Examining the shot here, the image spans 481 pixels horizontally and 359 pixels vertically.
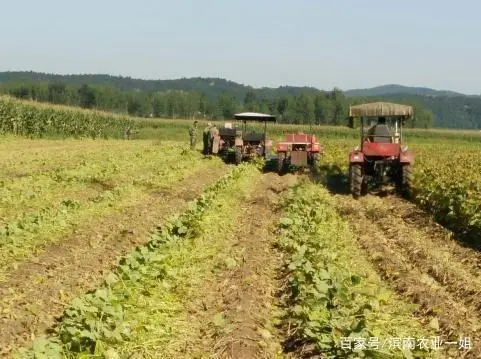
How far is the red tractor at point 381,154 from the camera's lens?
15.0 metres

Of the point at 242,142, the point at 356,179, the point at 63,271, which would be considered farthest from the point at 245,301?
the point at 242,142

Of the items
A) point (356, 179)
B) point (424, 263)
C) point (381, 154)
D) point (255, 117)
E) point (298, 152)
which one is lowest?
point (424, 263)

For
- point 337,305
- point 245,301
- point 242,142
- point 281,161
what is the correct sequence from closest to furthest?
point 337,305, point 245,301, point 281,161, point 242,142

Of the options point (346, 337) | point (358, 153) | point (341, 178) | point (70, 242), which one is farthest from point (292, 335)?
point (341, 178)

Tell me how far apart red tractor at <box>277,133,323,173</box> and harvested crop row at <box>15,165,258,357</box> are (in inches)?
378

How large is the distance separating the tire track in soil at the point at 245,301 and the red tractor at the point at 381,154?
471 centimetres

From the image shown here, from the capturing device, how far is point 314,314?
556cm

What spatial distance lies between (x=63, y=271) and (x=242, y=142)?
15.5 meters

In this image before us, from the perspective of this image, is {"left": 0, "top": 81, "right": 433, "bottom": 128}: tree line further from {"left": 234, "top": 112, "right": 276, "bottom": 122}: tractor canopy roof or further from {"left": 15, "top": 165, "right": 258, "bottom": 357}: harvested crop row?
{"left": 15, "top": 165, "right": 258, "bottom": 357}: harvested crop row

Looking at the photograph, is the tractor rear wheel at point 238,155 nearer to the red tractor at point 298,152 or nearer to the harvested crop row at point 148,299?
the red tractor at point 298,152

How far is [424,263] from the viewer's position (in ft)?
27.8

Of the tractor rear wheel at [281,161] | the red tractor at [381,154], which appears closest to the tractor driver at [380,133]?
the red tractor at [381,154]

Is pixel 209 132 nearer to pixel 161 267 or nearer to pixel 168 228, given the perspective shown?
pixel 168 228

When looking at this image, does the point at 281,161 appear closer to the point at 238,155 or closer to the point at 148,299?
the point at 238,155
